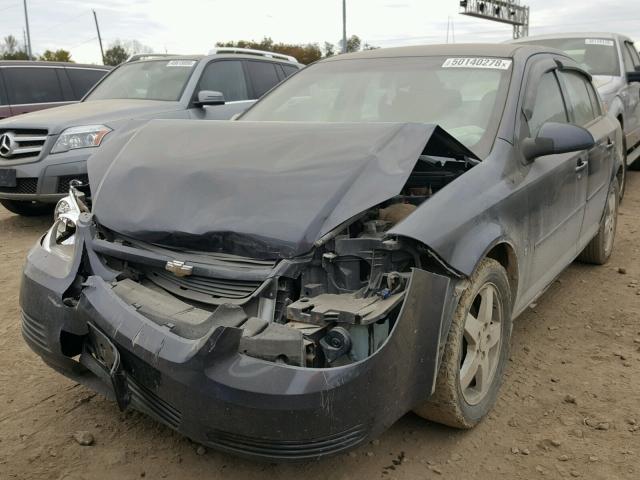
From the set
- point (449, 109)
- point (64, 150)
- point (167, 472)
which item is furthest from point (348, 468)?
point (64, 150)

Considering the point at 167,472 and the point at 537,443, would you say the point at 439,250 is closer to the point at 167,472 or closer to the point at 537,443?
the point at 537,443

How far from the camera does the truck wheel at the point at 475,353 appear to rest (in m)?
2.47

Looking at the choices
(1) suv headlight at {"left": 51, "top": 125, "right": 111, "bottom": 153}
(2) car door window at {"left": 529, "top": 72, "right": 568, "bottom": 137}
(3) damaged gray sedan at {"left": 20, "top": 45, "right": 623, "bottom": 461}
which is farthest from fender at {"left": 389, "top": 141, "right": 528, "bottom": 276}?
(1) suv headlight at {"left": 51, "top": 125, "right": 111, "bottom": 153}

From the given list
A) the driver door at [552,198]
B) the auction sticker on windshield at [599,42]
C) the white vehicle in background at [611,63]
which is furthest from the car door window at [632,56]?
the driver door at [552,198]

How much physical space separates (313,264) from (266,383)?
1.85ft

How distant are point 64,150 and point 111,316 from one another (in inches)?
184

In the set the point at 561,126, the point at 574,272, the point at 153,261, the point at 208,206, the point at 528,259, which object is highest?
the point at 561,126

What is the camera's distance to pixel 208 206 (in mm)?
2568

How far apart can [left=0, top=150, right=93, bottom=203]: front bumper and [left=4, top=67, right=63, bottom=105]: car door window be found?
3.40m

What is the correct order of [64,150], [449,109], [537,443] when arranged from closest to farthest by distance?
[537,443] < [449,109] < [64,150]

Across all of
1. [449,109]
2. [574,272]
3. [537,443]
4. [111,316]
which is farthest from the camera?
[574,272]

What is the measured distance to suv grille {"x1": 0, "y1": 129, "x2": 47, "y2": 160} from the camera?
252 inches

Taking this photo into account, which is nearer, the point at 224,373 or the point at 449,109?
the point at 224,373

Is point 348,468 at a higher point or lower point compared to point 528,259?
lower
